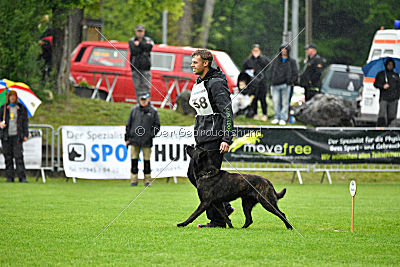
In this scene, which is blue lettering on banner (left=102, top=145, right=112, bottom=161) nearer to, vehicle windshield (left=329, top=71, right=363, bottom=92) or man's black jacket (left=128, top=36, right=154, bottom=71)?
man's black jacket (left=128, top=36, right=154, bottom=71)

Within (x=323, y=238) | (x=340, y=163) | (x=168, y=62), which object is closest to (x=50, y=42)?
(x=168, y=62)

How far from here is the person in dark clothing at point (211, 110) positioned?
8414 millimetres

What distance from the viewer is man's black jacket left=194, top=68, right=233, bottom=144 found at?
8.40 metres

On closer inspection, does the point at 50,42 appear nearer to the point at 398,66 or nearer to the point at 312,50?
the point at 312,50

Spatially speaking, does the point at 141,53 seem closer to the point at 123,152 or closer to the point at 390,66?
the point at 123,152

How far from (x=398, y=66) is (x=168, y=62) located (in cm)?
679

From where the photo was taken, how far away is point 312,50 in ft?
66.0

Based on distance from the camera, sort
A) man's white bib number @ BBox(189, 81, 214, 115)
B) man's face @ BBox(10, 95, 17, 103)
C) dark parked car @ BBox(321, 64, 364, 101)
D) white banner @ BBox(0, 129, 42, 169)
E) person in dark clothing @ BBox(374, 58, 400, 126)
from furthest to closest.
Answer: dark parked car @ BBox(321, 64, 364, 101) < person in dark clothing @ BBox(374, 58, 400, 126) < white banner @ BBox(0, 129, 42, 169) < man's face @ BBox(10, 95, 17, 103) < man's white bib number @ BBox(189, 81, 214, 115)

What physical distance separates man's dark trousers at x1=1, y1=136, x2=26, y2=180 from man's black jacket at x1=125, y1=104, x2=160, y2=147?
2749 millimetres

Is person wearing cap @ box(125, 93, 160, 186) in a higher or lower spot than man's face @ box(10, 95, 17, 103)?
lower


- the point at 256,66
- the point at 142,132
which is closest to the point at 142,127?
the point at 142,132

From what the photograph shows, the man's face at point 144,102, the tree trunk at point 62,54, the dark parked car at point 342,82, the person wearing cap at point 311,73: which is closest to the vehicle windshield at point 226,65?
the person wearing cap at point 311,73

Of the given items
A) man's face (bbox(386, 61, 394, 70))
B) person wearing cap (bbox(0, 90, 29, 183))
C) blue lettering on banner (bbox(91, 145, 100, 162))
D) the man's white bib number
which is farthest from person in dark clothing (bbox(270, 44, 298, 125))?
the man's white bib number

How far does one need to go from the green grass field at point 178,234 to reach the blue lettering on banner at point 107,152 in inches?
172
